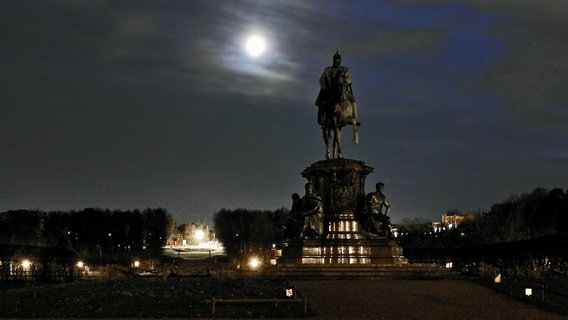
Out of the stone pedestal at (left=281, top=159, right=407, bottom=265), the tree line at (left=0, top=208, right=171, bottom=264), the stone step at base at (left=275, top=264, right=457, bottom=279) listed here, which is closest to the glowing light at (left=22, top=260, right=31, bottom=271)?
the stone pedestal at (left=281, top=159, right=407, bottom=265)

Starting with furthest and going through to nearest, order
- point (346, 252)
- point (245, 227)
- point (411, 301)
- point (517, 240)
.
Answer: point (245, 227) → point (517, 240) → point (346, 252) → point (411, 301)

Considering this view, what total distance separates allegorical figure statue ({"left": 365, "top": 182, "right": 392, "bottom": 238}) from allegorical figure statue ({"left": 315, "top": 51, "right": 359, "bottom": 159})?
3743mm

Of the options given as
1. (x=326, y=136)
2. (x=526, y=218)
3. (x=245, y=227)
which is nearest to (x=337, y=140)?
(x=326, y=136)

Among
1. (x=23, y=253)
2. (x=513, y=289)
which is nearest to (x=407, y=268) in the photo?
(x=513, y=289)

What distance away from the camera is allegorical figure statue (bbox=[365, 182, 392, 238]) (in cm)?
4147

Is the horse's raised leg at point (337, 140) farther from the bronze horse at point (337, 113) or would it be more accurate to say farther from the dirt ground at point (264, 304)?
the dirt ground at point (264, 304)

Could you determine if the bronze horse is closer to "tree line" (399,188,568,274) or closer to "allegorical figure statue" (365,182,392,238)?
"allegorical figure statue" (365,182,392,238)

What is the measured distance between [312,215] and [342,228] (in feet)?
5.65

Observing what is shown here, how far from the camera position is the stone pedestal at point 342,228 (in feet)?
133

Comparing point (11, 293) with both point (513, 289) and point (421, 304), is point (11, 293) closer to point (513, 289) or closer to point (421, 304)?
point (421, 304)

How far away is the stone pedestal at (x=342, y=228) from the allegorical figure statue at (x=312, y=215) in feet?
1.36

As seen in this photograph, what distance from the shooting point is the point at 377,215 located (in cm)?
4153

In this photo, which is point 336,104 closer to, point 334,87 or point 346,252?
point 334,87

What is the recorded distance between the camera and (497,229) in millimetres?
109000
